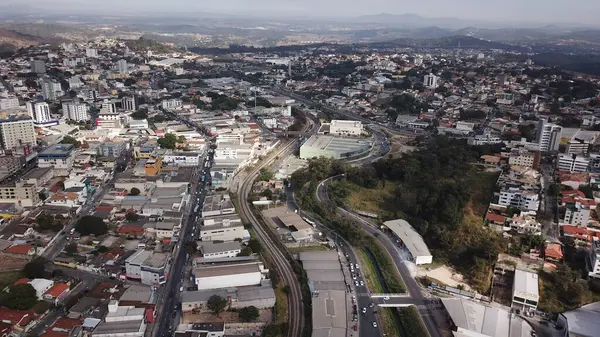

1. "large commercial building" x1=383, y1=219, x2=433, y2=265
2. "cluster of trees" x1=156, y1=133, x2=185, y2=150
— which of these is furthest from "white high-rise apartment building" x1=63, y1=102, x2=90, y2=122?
"large commercial building" x1=383, y1=219, x2=433, y2=265

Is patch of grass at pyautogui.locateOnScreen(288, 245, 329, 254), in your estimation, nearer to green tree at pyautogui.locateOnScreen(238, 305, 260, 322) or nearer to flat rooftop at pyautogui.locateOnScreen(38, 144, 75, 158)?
green tree at pyautogui.locateOnScreen(238, 305, 260, 322)

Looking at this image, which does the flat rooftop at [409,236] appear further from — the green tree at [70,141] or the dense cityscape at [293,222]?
the green tree at [70,141]

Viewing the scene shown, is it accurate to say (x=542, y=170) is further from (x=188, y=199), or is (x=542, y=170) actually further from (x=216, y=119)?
(x=216, y=119)

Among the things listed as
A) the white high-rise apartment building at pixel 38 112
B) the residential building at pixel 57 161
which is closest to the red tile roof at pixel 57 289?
the residential building at pixel 57 161

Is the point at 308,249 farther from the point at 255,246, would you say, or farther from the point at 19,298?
the point at 19,298

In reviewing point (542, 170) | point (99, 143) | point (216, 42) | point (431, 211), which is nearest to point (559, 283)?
point (431, 211)
